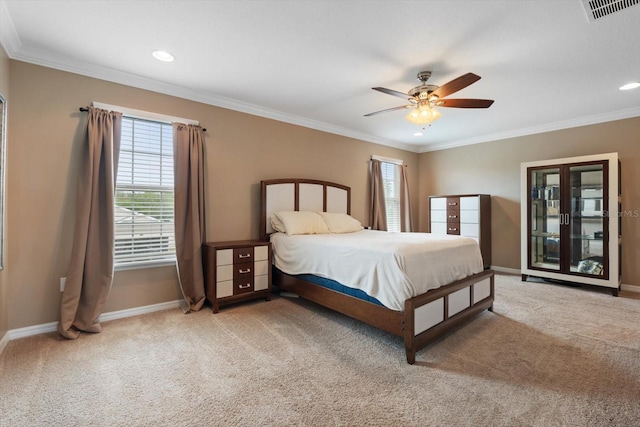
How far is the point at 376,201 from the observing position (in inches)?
217

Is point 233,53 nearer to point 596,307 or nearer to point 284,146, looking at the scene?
point 284,146

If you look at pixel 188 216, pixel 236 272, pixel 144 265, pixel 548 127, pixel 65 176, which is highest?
pixel 548 127

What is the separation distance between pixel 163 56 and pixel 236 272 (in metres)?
2.32

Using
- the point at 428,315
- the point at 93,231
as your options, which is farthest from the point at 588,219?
the point at 93,231

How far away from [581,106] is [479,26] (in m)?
2.93

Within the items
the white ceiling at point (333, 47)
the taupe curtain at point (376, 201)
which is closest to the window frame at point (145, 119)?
the white ceiling at point (333, 47)

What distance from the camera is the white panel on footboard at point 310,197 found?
14.7 feet

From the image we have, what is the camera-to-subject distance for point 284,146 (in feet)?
14.5

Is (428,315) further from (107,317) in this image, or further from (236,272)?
(107,317)

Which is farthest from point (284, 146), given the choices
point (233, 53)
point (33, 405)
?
point (33, 405)

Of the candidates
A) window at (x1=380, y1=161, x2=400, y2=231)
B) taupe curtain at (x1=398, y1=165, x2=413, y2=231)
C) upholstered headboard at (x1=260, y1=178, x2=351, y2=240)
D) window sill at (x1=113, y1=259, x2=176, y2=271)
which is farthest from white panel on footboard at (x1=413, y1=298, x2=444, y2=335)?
taupe curtain at (x1=398, y1=165, x2=413, y2=231)

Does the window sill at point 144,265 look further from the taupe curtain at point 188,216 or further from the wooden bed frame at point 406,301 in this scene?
the wooden bed frame at point 406,301

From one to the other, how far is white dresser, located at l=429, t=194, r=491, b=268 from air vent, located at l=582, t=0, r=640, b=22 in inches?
133

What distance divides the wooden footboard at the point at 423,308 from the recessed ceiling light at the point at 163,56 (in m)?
2.63
